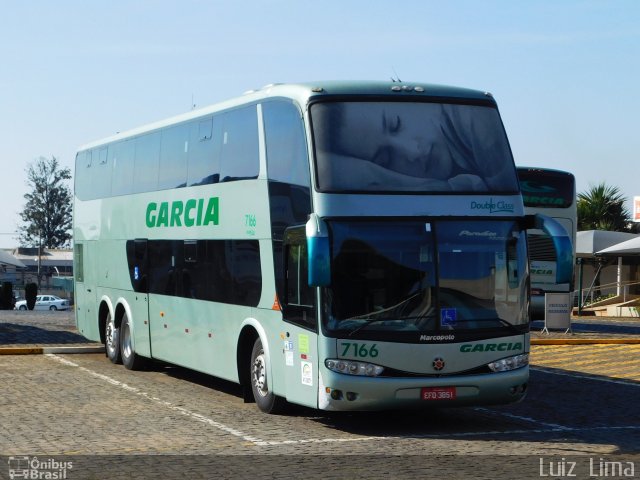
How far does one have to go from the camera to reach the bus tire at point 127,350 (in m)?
21.0

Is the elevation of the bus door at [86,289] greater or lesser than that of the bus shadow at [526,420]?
greater

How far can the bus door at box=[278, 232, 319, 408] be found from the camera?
532 inches

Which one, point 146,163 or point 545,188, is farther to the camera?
point 545,188

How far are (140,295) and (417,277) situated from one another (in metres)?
8.27

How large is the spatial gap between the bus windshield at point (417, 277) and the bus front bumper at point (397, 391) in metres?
0.55

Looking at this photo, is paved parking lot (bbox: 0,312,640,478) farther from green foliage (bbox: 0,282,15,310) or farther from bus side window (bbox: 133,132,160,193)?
green foliage (bbox: 0,282,15,310)

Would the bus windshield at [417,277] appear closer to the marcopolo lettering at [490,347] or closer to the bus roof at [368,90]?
the marcopolo lettering at [490,347]

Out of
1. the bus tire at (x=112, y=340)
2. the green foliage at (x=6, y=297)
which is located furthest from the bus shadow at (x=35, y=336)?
the green foliage at (x=6, y=297)

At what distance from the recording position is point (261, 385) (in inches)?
601

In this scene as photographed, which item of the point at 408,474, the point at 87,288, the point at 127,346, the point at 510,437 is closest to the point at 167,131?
the point at 127,346

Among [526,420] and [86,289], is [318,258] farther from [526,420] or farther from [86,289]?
[86,289]

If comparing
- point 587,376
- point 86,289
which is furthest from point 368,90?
point 86,289

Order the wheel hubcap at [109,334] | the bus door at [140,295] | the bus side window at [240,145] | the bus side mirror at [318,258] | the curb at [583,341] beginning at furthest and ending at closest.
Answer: the curb at [583,341]
the wheel hubcap at [109,334]
the bus door at [140,295]
the bus side window at [240,145]
the bus side mirror at [318,258]

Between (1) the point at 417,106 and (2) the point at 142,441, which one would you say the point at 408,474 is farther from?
(1) the point at 417,106
